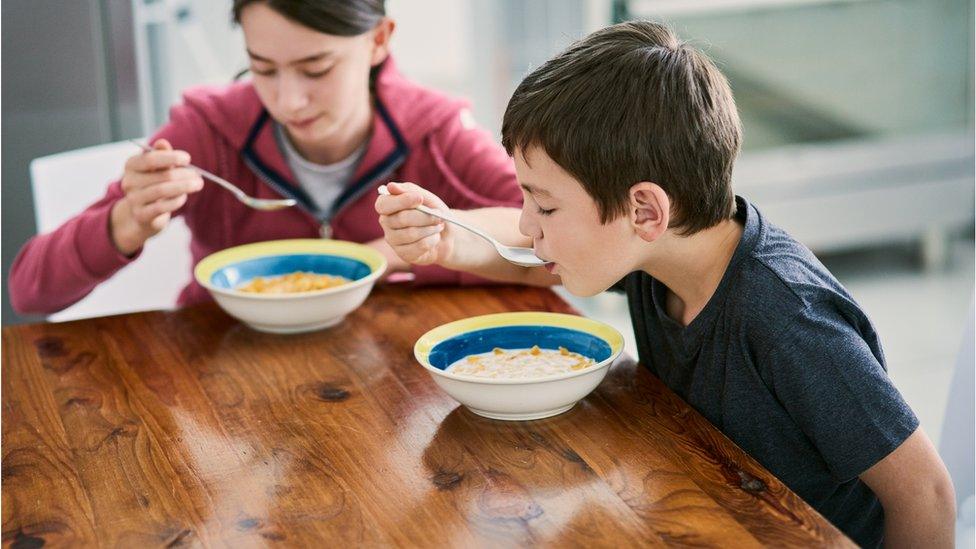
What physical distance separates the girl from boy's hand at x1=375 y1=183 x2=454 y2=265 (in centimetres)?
24

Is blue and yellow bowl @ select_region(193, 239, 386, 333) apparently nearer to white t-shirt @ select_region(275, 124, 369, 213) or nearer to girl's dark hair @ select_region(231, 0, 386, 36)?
white t-shirt @ select_region(275, 124, 369, 213)

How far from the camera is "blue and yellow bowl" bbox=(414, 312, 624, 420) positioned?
1103mm

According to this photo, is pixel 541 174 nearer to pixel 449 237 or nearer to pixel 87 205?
pixel 449 237

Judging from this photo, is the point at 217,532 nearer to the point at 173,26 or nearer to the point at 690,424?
the point at 690,424

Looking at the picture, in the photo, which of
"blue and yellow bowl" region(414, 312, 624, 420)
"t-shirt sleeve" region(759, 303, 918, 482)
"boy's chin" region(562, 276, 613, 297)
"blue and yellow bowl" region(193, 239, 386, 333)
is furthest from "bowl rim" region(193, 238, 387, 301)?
"t-shirt sleeve" region(759, 303, 918, 482)

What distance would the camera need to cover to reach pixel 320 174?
1769mm

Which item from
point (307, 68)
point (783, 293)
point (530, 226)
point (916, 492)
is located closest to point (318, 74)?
point (307, 68)

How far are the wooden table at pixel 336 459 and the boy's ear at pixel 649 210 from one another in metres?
0.18

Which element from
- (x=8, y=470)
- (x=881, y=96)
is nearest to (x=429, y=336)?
(x=8, y=470)

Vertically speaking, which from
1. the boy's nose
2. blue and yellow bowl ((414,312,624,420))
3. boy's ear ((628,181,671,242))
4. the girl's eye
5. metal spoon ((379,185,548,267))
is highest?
the girl's eye

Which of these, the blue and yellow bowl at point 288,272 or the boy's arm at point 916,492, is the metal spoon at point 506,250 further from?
the boy's arm at point 916,492

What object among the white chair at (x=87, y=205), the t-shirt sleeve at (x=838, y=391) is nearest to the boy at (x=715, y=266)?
the t-shirt sleeve at (x=838, y=391)

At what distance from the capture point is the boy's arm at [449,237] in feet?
4.20

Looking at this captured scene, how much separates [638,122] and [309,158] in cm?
80
